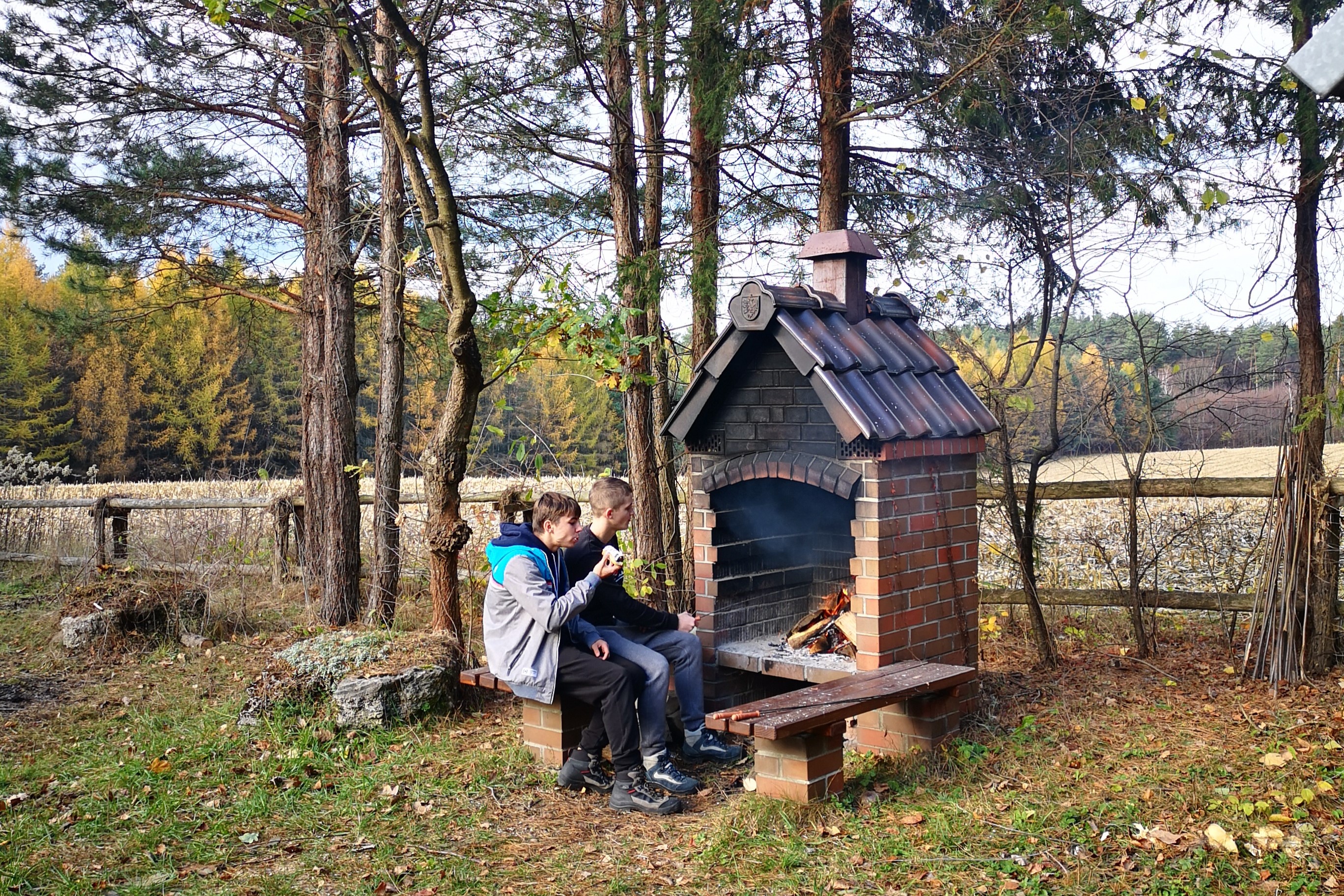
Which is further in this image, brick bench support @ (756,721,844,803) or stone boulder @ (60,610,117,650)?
stone boulder @ (60,610,117,650)

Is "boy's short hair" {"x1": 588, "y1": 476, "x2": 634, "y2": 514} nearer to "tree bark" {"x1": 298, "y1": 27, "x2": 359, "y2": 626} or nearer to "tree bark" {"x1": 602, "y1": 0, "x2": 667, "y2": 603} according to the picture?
"tree bark" {"x1": 602, "y1": 0, "x2": 667, "y2": 603}

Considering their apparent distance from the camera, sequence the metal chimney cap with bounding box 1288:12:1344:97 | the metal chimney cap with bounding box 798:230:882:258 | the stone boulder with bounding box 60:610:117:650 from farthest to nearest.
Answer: the stone boulder with bounding box 60:610:117:650
the metal chimney cap with bounding box 798:230:882:258
the metal chimney cap with bounding box 1288:12:1344:97

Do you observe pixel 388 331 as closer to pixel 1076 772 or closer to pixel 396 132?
pixel 396 132

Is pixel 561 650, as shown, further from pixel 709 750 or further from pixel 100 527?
pixel 100 527

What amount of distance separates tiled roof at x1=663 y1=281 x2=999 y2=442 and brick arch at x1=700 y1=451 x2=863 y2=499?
0.25m

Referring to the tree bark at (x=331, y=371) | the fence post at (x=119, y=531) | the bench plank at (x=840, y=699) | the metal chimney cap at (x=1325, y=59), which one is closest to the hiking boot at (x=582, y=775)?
the bench plank at (x=840, y=699)

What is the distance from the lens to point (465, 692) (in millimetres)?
5891

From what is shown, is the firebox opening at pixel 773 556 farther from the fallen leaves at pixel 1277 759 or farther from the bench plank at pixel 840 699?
the fallen leaves at pixel 1277 759

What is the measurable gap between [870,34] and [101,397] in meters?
29.0

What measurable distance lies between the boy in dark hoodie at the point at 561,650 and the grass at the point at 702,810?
17 centimetres

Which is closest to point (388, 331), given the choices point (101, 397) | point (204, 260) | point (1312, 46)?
point (204, 260)

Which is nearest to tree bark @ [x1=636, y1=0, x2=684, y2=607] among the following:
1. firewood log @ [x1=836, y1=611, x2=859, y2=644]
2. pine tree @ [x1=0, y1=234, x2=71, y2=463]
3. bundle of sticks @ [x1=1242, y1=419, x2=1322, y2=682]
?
firewood log @ [x1=836, y1=611, x2=859, y2=644]

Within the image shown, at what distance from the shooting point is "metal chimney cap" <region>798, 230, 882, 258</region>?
208 inches

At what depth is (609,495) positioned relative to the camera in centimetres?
484
